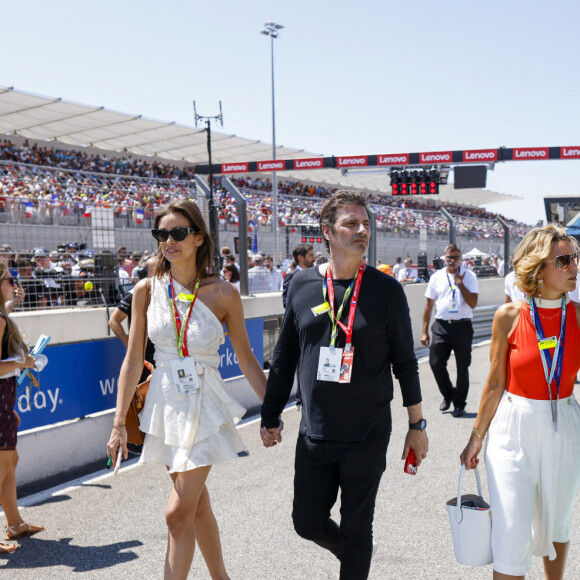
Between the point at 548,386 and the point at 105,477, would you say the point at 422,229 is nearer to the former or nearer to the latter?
the point at 105,477

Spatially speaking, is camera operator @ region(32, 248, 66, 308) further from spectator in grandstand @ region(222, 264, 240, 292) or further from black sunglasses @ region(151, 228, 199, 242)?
black sunglasses @ region(151, 228, 199, 242)

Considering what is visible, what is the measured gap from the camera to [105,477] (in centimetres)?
573

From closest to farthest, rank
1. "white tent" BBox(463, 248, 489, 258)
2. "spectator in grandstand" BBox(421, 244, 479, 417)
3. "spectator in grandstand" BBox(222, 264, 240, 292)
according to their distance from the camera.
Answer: "spectator in grandstand" BBox(421, 244, 479, 417)
"spectator in grandstand" BBox(222, 264, 240, 292)
"white tent" BBox(463, 248, 489, 258)

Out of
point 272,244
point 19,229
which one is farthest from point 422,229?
point 19,229

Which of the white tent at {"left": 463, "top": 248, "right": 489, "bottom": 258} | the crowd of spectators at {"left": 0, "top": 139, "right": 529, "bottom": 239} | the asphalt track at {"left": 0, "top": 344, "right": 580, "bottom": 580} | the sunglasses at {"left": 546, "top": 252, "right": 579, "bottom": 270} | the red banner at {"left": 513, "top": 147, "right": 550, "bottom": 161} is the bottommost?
the asphalt track at {"left": 0, "top": 344, "right": 580, "bottom": 580}

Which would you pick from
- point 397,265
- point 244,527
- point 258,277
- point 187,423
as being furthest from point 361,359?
point 397,265

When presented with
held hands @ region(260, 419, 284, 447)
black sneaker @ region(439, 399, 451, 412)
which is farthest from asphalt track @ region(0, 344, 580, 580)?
black sneaker @ region(439, 399, 451, 412)

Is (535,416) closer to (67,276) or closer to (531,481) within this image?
(531,481)

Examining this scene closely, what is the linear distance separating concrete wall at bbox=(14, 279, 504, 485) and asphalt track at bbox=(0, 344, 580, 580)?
36cm

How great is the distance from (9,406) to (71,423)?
1.80 m

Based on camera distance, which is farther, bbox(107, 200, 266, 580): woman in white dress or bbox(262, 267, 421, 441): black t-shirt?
bbox(107, 200, 266, 580): woman in white dress

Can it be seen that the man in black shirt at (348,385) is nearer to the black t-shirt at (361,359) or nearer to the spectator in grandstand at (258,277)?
the black t-shirt at (361,359)

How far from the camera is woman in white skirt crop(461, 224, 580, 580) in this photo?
2984 millimetres

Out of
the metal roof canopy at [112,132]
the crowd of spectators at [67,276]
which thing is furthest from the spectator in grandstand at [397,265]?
the metal roof canopy at [112,132]
